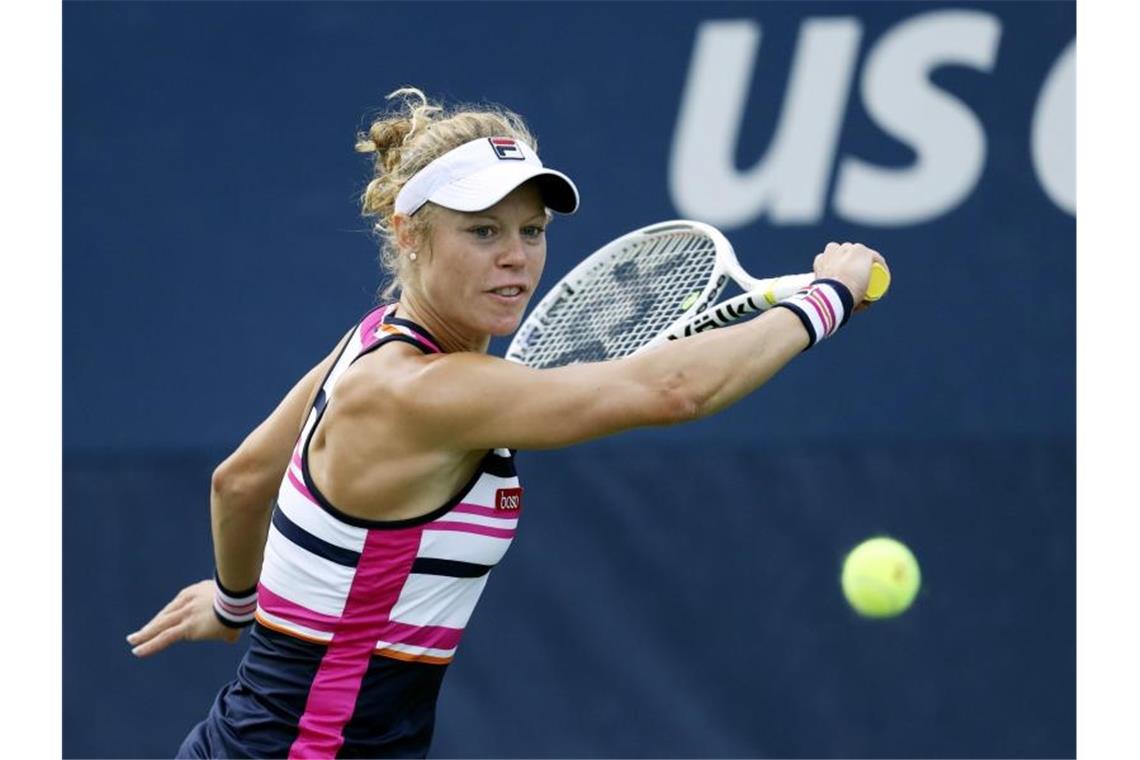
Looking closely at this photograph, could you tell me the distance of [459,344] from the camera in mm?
2865

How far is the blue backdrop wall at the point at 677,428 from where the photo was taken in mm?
4938

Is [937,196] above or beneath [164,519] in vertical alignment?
above

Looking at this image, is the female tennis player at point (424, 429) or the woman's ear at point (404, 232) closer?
the female tennis player at point (424, 429)

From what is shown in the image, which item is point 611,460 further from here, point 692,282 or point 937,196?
point 692,282

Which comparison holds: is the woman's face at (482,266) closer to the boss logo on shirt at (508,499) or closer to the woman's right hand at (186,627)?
the boss logo on shirt at (508,499)

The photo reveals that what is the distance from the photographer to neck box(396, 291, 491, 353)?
2.82 m

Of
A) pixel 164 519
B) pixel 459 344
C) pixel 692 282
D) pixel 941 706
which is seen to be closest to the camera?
pixel 459 344

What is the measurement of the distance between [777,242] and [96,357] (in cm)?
212

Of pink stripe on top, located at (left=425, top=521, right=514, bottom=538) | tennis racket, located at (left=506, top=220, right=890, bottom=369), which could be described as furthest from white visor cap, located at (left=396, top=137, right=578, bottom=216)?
pink stripe on top, located at (left=425, top=521, right=514, bottom=538)

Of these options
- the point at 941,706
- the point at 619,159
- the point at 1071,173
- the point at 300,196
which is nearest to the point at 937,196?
the point at 1071,173

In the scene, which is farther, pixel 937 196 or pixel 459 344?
pixel 937 196

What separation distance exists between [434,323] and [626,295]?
57 centimetres

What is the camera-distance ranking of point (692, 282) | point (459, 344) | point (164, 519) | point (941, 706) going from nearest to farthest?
point (459, 344)
point (692, 282)
point (941, 706)
point (164, 519)

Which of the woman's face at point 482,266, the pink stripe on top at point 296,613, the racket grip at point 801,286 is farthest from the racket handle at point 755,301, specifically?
the pink stripe on top at point 296,613
